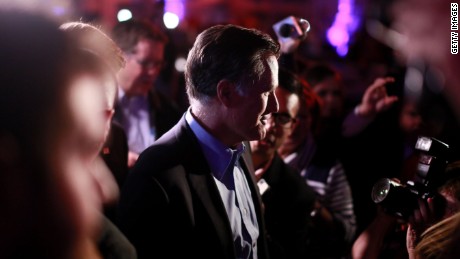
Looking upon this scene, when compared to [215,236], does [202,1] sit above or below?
above

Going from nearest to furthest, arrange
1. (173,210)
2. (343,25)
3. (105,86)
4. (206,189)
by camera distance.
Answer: (105,86), (173,210), (206,189), (343,25)

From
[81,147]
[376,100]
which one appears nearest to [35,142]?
[81,147]

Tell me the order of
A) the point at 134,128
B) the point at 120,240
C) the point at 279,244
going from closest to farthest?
1. the point at 120,240
2. the point at 279,244
3. the point at 134,128

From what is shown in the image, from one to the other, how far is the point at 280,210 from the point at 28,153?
2.21 m

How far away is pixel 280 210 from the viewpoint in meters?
3.04

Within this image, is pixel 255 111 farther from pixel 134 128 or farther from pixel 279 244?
pixel 134 128

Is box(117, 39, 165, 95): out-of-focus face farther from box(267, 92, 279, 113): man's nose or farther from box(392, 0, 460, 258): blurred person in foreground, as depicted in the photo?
box(392, 0, 460, 258): blurred person in foreground

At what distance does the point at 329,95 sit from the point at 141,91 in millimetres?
1554

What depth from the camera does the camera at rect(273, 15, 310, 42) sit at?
11.4 ft

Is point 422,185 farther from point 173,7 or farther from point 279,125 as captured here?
point 173,7

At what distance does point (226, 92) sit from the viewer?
221 centimetres

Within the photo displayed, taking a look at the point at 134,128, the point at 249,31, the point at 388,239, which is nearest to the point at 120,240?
the point at 249,31

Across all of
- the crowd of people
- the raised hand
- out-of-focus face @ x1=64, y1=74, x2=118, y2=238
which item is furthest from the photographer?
the raised hand

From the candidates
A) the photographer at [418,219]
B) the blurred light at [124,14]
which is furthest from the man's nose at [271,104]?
the blurred light at [124,14]
